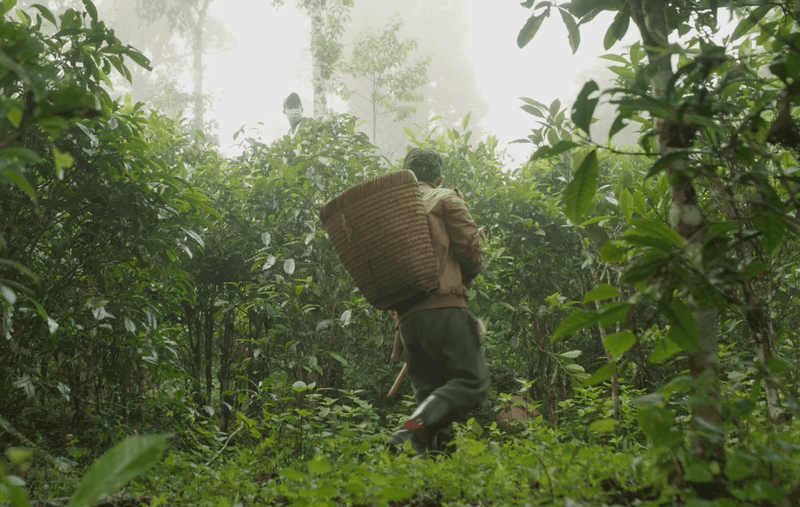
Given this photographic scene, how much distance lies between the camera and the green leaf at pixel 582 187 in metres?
1.07

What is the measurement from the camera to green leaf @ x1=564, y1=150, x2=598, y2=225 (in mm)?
1074

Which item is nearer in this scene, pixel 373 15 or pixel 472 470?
pixel 472 470

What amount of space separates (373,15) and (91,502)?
43.0 metres

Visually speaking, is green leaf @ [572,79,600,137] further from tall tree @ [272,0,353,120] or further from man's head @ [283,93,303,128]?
tall tree @ [272,0,353,120]

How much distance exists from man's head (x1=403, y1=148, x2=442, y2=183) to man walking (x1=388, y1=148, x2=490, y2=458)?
31 centimetres

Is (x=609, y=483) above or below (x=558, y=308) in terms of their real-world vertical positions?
below

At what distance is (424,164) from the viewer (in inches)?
125

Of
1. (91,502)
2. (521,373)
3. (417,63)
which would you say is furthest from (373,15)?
(91,502)

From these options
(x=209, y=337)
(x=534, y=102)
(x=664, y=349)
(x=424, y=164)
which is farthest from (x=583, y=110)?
(x=209, y=337)

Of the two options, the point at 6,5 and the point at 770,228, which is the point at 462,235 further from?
the point at 6,5

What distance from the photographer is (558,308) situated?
366 cm

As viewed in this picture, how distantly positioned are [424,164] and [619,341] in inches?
89.7

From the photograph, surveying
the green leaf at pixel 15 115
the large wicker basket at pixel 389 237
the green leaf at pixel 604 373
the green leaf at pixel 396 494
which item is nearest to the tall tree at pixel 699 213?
the green leaf at pixel 604 373

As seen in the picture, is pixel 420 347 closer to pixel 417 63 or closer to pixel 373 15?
pixel 417 63
